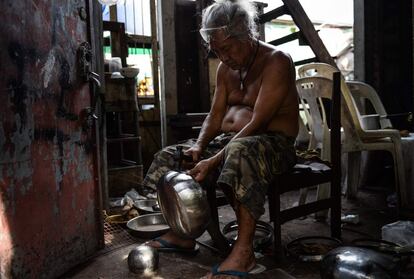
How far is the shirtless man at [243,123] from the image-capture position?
92.4 inches

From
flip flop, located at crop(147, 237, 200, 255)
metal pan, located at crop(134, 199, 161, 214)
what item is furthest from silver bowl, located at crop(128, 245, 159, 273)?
metal pan, located at crop(134, 199, 161, 214)

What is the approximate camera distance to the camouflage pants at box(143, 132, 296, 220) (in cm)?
229

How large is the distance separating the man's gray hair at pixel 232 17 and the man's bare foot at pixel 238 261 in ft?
4.99

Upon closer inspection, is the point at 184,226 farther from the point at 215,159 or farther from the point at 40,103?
the point at 40,103

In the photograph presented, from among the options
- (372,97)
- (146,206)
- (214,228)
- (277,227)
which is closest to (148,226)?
(146,206)

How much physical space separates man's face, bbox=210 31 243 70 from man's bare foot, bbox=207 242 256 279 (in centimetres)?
136

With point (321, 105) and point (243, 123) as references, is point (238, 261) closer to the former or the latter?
point (243, 123)

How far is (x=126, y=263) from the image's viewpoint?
2793 millimetres

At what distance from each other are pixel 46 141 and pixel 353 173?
3.54 meters

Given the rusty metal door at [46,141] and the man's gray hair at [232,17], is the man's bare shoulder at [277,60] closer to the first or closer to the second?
the man's gray hair at [232,17]

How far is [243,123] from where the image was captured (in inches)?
114

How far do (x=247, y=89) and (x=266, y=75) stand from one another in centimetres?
26

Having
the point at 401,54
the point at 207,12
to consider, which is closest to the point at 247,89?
the point at 207,12

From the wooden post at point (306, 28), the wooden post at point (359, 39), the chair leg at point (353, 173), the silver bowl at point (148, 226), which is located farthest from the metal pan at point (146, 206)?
the wooden post at point (359, 39)
